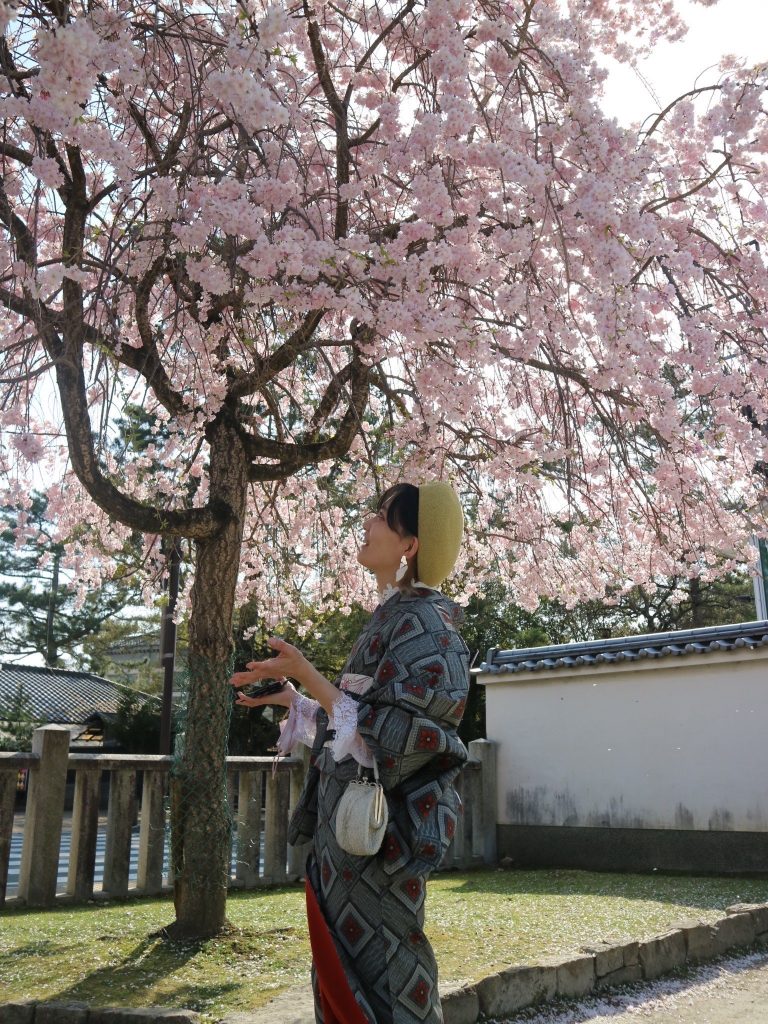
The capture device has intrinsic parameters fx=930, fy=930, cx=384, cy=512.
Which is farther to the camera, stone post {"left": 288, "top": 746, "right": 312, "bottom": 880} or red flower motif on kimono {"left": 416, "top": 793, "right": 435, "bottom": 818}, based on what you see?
stone post {"left": 288, "top": 746, "right": 312, "bottom": 880}

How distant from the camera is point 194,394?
604 cm

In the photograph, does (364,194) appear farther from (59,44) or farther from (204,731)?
(204,731)

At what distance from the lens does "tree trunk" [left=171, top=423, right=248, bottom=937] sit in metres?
4.68

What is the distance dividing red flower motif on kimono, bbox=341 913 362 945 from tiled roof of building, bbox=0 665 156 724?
22236mm

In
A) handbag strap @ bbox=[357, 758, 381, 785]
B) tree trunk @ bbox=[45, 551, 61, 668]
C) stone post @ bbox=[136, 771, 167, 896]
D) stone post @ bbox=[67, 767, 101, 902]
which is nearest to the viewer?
handbag strap @ bbox=[357, 758, 381, 785]

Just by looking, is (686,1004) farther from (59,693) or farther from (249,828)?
(59,693)

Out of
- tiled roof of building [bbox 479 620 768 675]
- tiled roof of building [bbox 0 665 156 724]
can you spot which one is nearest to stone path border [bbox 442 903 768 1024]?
tiled roof of building [bbox 479 620 768 675]

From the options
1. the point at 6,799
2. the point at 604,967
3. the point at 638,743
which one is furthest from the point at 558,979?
the point at 638,743

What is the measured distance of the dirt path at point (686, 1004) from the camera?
13.2ft

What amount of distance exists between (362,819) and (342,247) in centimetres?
280

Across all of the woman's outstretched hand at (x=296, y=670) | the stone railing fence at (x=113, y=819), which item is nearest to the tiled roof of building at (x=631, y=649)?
the stone railing fence at (x=113, y=819)

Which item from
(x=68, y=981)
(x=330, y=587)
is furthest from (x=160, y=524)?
(x=330, y=587)

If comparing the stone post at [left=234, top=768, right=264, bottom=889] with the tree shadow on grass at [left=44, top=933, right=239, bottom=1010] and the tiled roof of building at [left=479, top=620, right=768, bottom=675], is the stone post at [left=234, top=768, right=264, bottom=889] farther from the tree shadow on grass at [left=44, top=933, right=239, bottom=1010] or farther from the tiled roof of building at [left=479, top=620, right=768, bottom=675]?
the tiled roof of building at [left=479, top=620, right=768, bottom=675]

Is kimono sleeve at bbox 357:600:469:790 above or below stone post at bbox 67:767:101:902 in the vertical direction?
above
